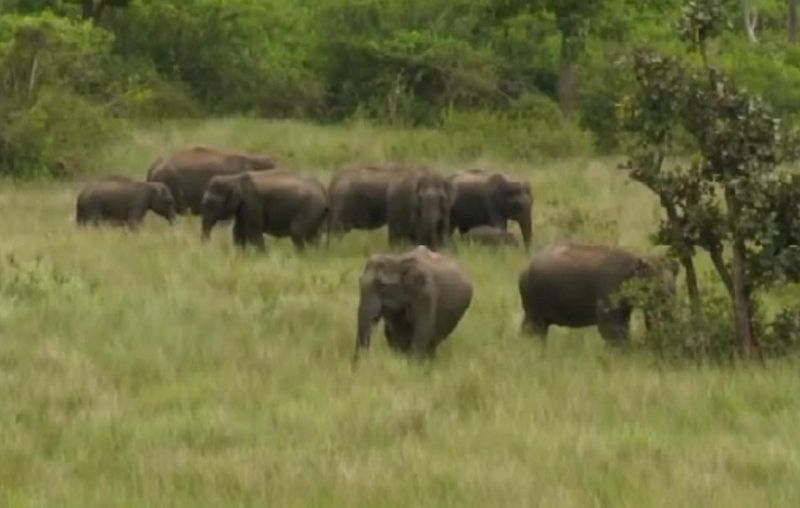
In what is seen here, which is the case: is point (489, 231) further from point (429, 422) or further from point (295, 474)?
point (295, 474)

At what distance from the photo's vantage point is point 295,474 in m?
8.88

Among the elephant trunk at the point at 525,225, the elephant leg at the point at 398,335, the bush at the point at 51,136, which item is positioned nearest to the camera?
the elephant leg at the point at 398,335

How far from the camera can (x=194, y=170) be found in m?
24.2

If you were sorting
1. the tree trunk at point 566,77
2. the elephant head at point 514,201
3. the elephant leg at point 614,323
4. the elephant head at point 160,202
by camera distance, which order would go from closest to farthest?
the elephant leg at point 614,323, the elephant head at point 514,201, the elephant head at point 160,202, the tree trunk at point 566,77

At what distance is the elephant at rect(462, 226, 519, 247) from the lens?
65.7 ft

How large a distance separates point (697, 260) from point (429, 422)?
8141mm

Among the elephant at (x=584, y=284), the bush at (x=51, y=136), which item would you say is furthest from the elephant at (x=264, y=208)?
the bush at (x=51, y=136)

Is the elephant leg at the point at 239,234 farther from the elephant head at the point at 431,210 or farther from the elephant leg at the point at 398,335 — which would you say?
the elephant leg at the point at 398,335

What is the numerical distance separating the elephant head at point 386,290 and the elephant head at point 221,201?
6850mm

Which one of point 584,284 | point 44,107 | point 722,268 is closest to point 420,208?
point 584,284

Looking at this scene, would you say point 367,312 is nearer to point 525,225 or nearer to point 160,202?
point 525,225

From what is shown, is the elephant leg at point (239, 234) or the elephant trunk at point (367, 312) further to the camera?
the elephant leg at point (239, 234)

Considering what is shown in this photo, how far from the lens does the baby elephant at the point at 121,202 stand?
21705mm

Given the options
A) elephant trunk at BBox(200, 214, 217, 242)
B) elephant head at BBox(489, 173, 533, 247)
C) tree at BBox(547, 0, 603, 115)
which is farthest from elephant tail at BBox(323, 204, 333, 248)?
tree at BBox(547, 0, 603, 115)
